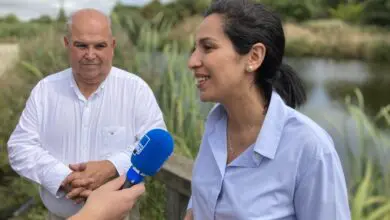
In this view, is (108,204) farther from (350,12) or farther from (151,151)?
(350,12)

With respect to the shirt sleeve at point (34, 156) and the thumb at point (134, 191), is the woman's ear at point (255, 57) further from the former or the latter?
the shirt sleeve at point (34, 156)

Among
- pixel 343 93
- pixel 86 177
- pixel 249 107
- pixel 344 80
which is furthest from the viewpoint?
pixel 344 80

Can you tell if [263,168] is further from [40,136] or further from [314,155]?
[40,136]

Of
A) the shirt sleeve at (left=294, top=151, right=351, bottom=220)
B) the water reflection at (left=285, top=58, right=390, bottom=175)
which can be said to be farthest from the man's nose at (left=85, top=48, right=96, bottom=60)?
the water reflection at (left=285, top=58, right=390, bottom=175)

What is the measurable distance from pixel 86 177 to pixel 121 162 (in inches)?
6.8

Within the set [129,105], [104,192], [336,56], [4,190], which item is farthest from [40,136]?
[336,56]

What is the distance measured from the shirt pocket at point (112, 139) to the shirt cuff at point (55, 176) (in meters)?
0.20

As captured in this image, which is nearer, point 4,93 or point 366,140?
point 366,140

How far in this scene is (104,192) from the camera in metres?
1.72

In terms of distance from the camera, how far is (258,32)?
5.28 ft

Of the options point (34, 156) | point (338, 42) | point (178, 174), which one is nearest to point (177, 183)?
point (178, 174)

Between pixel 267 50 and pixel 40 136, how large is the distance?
4.30 ft

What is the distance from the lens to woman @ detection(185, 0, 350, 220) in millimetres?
1481

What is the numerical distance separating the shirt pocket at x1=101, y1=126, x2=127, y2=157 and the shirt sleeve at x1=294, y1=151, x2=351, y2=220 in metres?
1.15
